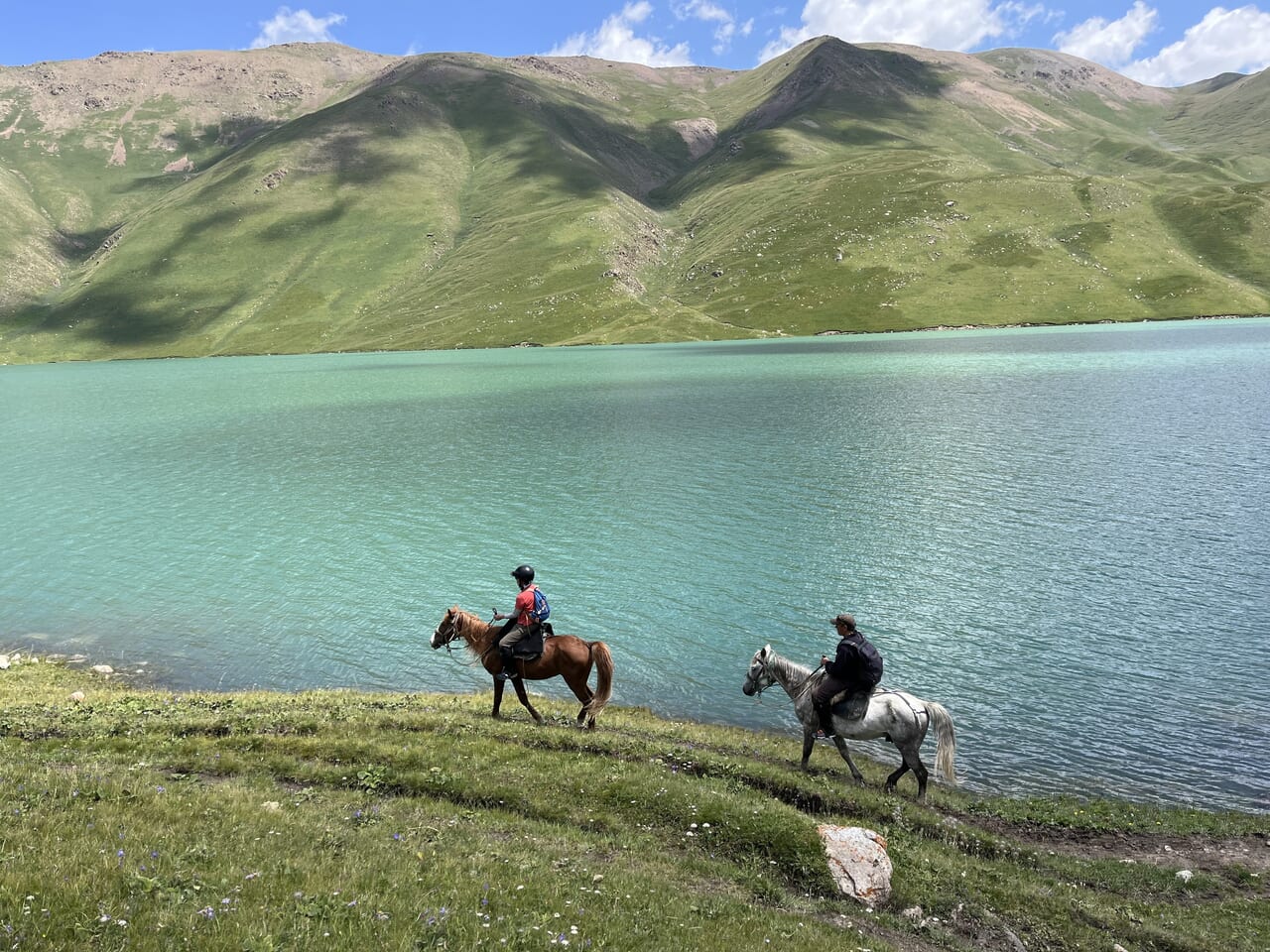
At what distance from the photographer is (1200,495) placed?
51.9 meters

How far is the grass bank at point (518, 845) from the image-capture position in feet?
33.2

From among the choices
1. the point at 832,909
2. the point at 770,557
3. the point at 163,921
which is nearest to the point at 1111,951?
the point at 832,909

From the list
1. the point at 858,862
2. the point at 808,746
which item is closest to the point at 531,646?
the point at 808,746

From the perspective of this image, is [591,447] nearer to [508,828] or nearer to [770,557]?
[770,557]

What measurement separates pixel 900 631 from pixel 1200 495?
3468 centimetres

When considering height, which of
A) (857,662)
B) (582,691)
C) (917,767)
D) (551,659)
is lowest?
(917,767)

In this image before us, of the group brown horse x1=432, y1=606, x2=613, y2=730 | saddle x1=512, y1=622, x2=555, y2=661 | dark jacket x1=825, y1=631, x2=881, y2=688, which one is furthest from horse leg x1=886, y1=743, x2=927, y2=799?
saddle x1=512, y1=622, x2=555, y2=661

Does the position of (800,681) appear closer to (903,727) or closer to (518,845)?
(903,727)

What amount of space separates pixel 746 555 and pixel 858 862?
3007 centimetres

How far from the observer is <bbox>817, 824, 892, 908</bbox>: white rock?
1438 centimetres

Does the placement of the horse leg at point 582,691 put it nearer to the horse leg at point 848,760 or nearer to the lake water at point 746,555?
the lake water at point 746,555

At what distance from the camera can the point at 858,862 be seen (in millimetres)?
14898

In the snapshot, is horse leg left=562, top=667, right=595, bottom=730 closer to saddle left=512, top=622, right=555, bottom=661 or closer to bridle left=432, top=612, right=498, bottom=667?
saddle left=512, top=622, right=555, bottom=661

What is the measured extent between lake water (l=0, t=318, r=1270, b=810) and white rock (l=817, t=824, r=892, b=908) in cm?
944
